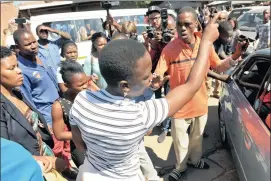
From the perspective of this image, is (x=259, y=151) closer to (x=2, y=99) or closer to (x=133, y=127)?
(x=133, y=127)

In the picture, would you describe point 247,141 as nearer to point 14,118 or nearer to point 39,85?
point 14,118

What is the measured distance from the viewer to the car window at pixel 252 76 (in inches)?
109

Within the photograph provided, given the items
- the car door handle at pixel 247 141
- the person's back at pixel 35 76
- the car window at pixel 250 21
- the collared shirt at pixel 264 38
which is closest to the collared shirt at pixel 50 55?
the person's back at pixel 35 76

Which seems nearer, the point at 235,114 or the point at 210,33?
the point at 210,33

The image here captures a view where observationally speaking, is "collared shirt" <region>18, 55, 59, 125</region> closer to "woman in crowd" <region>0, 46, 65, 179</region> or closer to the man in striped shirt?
"woman in crowd" <region>0, 46, 65, 179</region>

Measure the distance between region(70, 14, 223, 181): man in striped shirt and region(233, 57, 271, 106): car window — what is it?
4.75 feet

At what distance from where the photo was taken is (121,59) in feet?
4.15

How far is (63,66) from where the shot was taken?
8.05 feet

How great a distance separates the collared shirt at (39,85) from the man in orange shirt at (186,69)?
1162mm

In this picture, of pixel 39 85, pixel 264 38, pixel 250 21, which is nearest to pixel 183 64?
pixel 39 85

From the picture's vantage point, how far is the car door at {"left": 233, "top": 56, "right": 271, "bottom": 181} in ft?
6.30

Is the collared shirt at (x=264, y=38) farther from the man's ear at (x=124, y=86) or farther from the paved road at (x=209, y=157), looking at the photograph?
the man's ear at (x=124, y=86)

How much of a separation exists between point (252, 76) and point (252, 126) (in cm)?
110

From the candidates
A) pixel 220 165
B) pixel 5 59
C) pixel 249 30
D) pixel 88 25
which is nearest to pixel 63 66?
pixel 5 59
